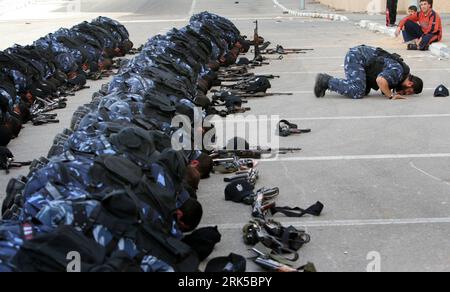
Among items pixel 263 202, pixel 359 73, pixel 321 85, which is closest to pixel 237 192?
pixel 263 202

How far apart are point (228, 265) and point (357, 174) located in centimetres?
290

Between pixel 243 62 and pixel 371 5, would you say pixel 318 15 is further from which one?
pixel 243 62

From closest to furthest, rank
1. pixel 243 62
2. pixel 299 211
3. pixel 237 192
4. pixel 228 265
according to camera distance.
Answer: pixel 228 265 → pixel 299 211 → pixel 237 192 → pixel 243 62

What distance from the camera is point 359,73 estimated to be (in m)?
11.0

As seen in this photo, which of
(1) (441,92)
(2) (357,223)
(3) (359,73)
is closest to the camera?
(2) (357,223)

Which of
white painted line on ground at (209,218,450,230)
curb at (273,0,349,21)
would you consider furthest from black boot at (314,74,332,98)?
curb at (273,0,349,21)

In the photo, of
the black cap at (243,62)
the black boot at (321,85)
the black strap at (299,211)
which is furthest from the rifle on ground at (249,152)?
the black cap at (243,62)

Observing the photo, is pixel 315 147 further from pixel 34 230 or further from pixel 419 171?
pixel 34 230

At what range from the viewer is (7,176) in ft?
25.6

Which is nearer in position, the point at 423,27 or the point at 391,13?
the point at 423,27

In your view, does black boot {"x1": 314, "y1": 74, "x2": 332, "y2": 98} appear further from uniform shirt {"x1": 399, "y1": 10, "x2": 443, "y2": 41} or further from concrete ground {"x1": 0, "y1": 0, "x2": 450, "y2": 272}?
uniform shirt {"x1": 399, "y1": 10, "x2": 443, "y2": 41}

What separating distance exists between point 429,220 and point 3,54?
691 centimetres

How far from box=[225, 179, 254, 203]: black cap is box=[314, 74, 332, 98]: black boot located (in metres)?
4.98

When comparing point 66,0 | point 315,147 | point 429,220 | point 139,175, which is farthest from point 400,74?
point 66,0
